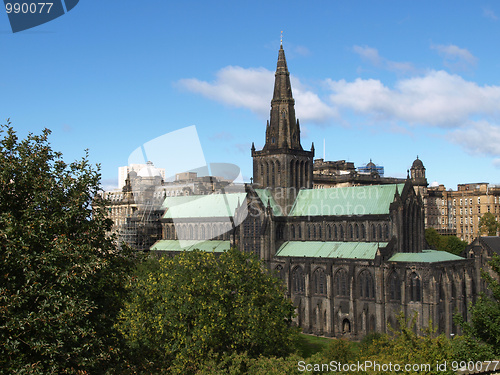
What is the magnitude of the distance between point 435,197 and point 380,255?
375 feet

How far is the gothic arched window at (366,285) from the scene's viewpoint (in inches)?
3411

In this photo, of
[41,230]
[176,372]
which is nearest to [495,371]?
[176,372]

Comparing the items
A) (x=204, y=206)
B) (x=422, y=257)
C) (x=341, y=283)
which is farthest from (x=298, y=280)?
(x=204, y=206)

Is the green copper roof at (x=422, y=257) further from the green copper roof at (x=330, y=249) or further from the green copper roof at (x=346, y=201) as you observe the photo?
the green copper roof at (x=346, y=201)

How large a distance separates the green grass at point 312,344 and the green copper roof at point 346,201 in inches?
817

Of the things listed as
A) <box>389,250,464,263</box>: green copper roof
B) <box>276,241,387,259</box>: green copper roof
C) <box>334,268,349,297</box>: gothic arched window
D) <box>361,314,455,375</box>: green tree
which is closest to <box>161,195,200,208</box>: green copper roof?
<box>276,241,387,259</box>: green copper roof

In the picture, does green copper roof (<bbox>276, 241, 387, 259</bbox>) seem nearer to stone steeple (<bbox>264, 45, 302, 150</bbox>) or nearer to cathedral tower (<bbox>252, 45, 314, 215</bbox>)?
cathedral tower (<bbox>252, 45, 314, 215</bbox>)

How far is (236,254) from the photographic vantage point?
62688 mm

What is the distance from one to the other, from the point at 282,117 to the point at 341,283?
107 ft

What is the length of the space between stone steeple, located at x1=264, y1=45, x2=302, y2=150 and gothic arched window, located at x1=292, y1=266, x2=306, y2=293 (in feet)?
73.4

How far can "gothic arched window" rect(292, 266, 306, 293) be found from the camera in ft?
313

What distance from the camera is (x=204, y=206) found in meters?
119

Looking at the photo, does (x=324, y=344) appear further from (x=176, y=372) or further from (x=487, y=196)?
(x=487, y=196)

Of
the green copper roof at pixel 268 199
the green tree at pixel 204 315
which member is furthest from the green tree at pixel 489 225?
the green tree at pixel 204 315
